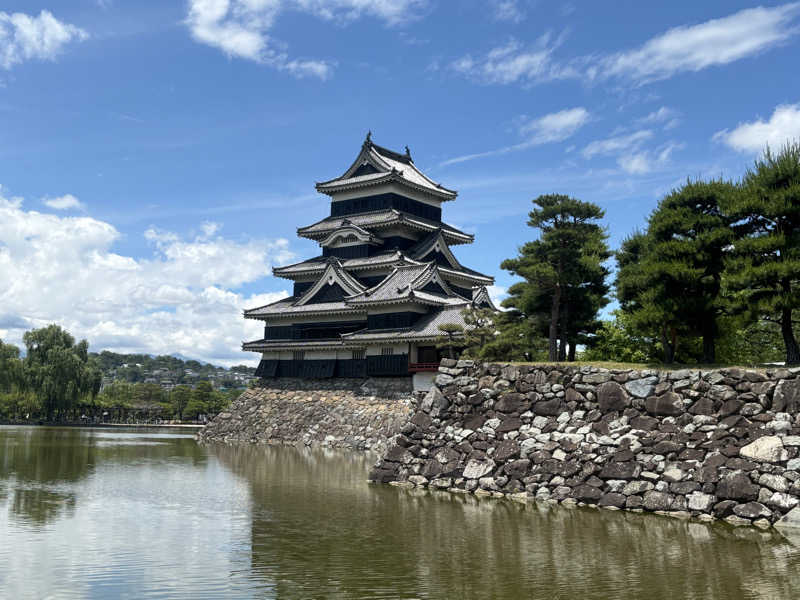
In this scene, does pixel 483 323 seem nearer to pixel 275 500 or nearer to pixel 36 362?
pixel 275 500

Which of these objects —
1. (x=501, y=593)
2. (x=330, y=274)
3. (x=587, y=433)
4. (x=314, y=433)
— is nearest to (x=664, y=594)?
(x=501, y=593)

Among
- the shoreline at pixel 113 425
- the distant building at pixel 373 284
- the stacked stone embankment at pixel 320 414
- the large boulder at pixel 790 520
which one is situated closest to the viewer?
the large boulder at pixel 790 520

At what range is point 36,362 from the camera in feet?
Answer: 194

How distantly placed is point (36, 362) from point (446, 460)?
169ft

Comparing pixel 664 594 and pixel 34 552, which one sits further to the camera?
pixel 34 552

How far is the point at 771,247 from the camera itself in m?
17.0

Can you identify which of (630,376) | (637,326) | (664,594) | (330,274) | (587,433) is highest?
(330,274)

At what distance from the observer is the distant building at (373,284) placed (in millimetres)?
37562

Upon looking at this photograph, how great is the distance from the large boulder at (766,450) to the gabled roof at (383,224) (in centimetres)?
3091

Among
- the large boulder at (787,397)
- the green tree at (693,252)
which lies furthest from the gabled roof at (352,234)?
the large boulder at (787,397)

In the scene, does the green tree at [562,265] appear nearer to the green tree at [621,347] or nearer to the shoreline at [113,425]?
the green tree at [621,347]

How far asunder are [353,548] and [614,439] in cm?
718

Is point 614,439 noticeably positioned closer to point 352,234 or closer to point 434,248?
point 434,248

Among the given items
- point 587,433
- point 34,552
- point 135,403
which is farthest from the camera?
point 135,403
